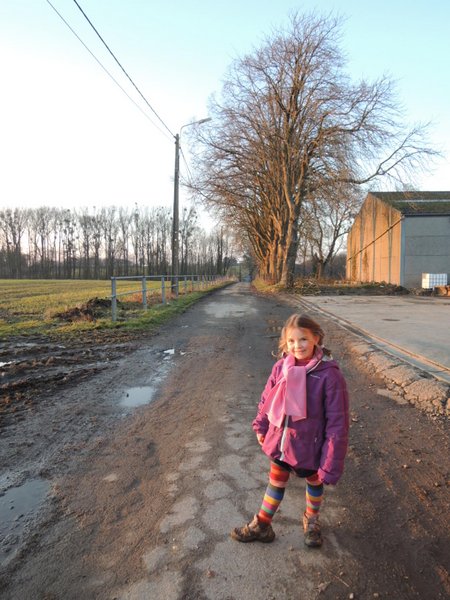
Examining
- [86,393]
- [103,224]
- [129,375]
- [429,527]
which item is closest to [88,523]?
[429,527]

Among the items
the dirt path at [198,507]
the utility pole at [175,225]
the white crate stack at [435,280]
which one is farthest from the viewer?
the white crate stack at [435,280]

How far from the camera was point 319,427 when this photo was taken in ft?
8.11

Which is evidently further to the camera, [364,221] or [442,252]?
[364,221]

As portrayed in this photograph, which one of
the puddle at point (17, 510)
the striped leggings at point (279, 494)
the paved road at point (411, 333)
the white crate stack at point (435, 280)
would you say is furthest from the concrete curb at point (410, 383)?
the white crate stack at point (435, 280)

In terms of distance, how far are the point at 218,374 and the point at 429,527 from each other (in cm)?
401

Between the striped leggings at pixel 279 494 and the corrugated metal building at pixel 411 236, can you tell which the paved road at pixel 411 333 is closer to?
the striped leggings at pixel 279 494

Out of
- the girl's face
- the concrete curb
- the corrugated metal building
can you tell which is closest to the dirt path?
the concrete curb

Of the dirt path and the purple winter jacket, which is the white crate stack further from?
the purple winter jacket

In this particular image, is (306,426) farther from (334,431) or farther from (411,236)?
(411,236)

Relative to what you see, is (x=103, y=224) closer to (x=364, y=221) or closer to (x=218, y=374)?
(x=364, y=221)

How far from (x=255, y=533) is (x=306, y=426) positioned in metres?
0.68

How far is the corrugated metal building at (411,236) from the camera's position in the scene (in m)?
26.3

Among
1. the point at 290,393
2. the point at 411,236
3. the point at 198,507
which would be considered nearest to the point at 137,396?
the point at 198,507

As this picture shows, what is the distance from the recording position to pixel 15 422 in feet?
14.2
